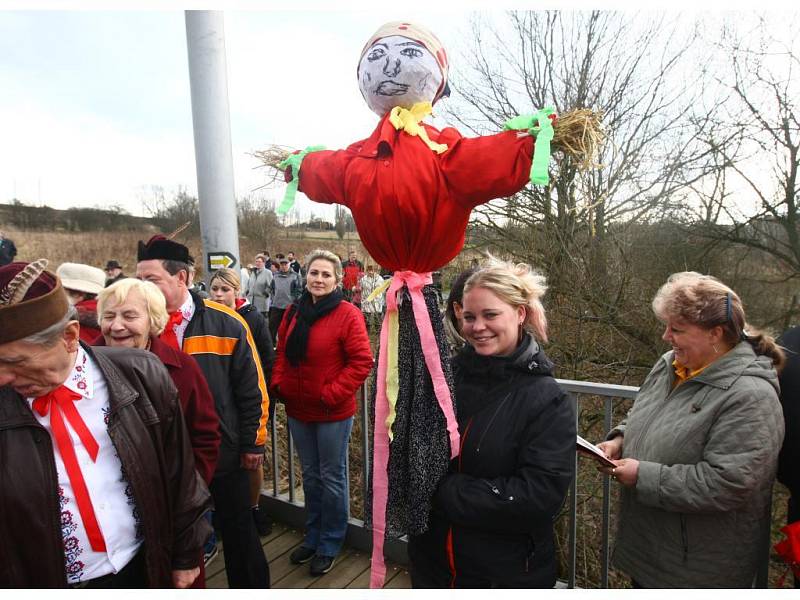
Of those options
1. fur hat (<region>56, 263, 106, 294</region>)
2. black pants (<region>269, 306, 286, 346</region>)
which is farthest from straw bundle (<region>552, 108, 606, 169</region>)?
black pants (<region>269, 306, 286, 346</region>)

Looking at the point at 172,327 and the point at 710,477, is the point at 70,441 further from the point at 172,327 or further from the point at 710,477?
the point at 710,477

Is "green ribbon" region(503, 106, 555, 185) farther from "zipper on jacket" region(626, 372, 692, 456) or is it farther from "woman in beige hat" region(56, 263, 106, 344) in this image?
"woman in beige hat" region(56, 263, 106, 344)

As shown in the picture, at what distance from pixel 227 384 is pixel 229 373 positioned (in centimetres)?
5

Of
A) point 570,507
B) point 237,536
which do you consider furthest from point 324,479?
point 570,507

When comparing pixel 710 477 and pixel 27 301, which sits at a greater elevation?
pixel 27 301

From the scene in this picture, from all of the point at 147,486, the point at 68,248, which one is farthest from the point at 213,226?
the point at 68,248

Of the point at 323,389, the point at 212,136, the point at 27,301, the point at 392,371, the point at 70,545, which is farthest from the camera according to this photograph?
the point at 212,136

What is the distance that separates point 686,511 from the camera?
5.51 ft

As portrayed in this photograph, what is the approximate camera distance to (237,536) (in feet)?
8.00

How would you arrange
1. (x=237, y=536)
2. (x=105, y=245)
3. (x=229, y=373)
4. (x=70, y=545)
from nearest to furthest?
(x=70, y=545)
(x=237, y=536)
(x=229, y=373)
(x=105, y=245)

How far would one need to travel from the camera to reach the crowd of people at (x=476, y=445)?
1.40 metres

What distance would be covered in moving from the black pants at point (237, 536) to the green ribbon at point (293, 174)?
142cm

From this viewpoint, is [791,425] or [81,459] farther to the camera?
[791,425]

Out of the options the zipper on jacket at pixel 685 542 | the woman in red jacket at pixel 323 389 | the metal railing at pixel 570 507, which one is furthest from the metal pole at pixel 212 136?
the zipper on jacket at pixel 685 542
